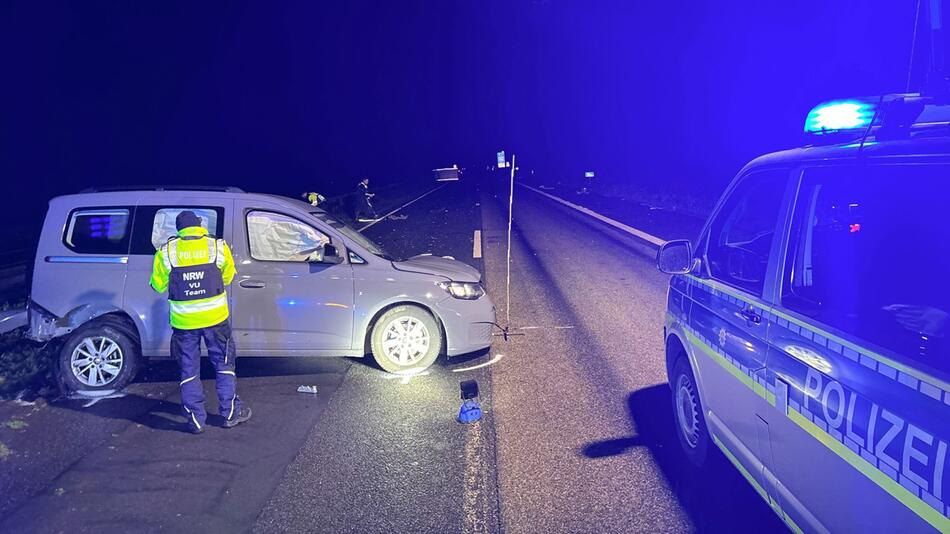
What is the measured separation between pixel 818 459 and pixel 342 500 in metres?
2.69

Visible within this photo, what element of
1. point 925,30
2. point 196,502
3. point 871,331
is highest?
point 925,30

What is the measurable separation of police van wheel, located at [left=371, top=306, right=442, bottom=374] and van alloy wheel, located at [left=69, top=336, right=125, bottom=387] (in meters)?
2.37

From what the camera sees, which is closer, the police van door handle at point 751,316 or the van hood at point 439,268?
the police van door handle at point 751,316

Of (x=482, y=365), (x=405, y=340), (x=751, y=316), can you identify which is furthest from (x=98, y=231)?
(x=751, y=316)

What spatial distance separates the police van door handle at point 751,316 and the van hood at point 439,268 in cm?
362

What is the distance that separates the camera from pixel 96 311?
606cm

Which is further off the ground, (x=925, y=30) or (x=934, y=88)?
(x=925, y=30)

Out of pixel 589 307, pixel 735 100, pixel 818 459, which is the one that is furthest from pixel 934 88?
pixel 735 100

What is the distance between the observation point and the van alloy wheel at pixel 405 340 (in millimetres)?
6352

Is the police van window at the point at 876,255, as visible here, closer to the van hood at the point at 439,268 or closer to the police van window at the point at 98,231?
the van hood at the point at 439,268

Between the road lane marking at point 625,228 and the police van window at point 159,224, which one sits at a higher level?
the police van window at point 159,224

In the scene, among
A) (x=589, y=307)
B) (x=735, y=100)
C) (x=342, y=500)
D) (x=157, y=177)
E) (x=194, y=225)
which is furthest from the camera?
(x=735, y=100)

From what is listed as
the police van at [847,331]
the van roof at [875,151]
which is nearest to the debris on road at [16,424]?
the police van at [847,331]

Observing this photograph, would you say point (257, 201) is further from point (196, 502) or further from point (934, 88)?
point (934, 88)
